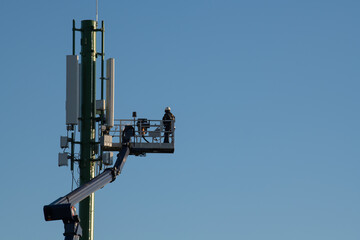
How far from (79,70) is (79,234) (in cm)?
1605

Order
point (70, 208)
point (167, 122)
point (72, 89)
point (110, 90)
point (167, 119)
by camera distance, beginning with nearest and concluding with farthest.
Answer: point (70, 208) < point (72, 89) < point (110, 90) < point (167, 122) < point (167, 119)

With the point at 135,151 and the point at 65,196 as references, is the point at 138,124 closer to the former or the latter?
the point at 135,151

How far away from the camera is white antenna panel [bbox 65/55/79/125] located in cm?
8800

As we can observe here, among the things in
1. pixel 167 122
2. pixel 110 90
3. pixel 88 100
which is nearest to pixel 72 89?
pixel 88 100

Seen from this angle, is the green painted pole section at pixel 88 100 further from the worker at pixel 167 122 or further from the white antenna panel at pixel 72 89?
the worker at pixel 167 122

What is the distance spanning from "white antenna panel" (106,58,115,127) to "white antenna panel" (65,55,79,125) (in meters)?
2.18

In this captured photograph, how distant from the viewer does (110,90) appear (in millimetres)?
89562

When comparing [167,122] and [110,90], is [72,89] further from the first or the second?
[167,122]

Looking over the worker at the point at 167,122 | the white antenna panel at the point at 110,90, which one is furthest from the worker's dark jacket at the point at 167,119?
the white antenna panel at the point at 110,90

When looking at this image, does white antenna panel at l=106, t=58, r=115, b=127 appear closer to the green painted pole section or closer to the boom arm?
the green painted pole section

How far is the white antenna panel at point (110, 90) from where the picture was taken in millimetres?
89375

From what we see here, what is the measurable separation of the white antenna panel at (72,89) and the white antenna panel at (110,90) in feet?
7.15

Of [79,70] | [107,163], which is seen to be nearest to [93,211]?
[107,163]

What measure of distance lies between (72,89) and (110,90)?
2721 mm
